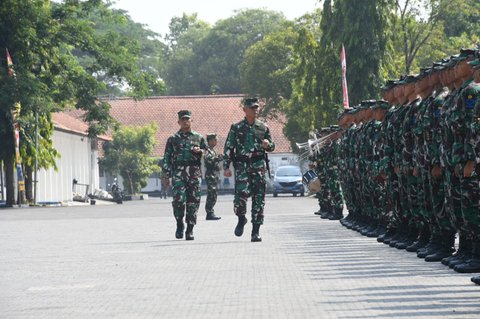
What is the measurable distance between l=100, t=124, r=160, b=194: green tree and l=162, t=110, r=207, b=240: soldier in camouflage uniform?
221 feet

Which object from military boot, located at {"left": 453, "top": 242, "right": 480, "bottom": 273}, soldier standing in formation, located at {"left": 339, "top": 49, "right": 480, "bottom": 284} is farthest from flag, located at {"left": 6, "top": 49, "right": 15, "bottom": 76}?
military boot, located at {"left": 453, "top": 242, "right": 480, "bottom": 273}

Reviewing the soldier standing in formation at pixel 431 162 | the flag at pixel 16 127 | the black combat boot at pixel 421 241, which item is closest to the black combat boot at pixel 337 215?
the soldier standing in formation at pixel 431 162

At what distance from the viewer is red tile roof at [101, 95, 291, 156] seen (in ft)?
352

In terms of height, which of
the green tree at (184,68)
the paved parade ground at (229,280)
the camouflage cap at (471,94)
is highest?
the green tree at (184,68)

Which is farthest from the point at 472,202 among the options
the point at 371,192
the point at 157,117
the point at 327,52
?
the point at 157,117

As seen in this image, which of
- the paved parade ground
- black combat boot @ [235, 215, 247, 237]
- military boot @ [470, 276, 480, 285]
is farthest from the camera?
black combat boot @ [235, 215, 247, 237]

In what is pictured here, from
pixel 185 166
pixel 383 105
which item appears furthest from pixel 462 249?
pixel 185 166

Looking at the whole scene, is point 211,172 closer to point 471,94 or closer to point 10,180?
point 471,94

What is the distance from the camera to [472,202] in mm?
12516

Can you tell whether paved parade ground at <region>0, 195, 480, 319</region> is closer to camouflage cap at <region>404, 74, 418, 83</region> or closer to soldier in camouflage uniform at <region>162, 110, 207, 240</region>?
soldier in camouflage uniform at <region>162, 110, 207, 240</region>

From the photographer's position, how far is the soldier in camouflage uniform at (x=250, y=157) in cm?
1942

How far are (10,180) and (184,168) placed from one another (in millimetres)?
35050

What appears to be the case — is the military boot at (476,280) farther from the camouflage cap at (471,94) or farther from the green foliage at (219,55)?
the green foliage at (219,55)

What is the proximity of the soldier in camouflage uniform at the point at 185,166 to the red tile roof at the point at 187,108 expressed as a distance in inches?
3325
